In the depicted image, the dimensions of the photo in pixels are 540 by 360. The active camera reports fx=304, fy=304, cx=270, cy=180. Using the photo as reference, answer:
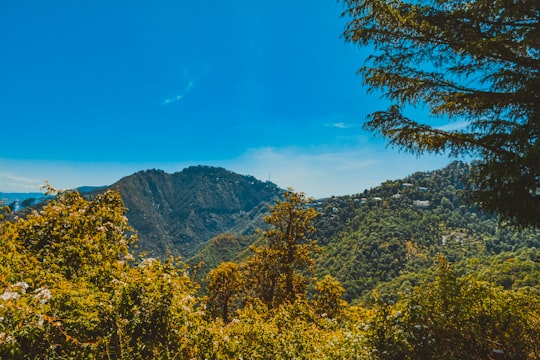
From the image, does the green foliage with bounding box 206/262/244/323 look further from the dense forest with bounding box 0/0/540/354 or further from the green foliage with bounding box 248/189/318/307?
the dense forest with bounding box 0/0/540/354

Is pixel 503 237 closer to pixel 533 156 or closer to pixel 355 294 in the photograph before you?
pixel 355 294

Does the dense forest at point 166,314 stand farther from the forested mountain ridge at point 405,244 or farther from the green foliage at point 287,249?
the forested mountain ridge at point 405,244

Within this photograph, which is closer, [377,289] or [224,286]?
[377,289]

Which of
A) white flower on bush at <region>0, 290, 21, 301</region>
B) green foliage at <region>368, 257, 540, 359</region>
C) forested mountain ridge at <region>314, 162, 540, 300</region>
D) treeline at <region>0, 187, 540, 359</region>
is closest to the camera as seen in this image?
white flower on bush at <region>0, 290, 21, 301</region>

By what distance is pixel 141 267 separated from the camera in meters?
5.91

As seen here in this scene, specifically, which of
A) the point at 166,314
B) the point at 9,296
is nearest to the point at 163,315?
the point at 166,314

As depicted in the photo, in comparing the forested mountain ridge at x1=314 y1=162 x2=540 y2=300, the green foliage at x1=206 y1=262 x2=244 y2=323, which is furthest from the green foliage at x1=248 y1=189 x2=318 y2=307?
the forested mountain ridge at x1=314 y1=162 x2=540 y2=300

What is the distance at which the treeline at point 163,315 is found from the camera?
161 inches

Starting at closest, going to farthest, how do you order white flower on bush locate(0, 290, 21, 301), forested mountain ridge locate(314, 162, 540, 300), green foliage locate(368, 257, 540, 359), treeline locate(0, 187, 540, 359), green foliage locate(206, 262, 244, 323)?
white flower on bush locate(0, 290, 21, 301), treeline locate(0, 187, 540, 359), green foliage locate(368, 257, 540, 359), green foliage locate(206, 262, 244, 323), forested mountain ridge locate(314, 162, 540, 300)

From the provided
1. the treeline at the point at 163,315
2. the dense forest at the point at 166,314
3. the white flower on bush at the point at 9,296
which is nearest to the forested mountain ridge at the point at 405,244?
the dense forest at the point at 166,314

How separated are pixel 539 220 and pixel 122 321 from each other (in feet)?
26.3

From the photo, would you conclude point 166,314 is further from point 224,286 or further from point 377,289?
point 224,286

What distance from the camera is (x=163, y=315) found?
4.98m

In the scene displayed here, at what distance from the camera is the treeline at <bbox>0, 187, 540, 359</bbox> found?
4.08m
